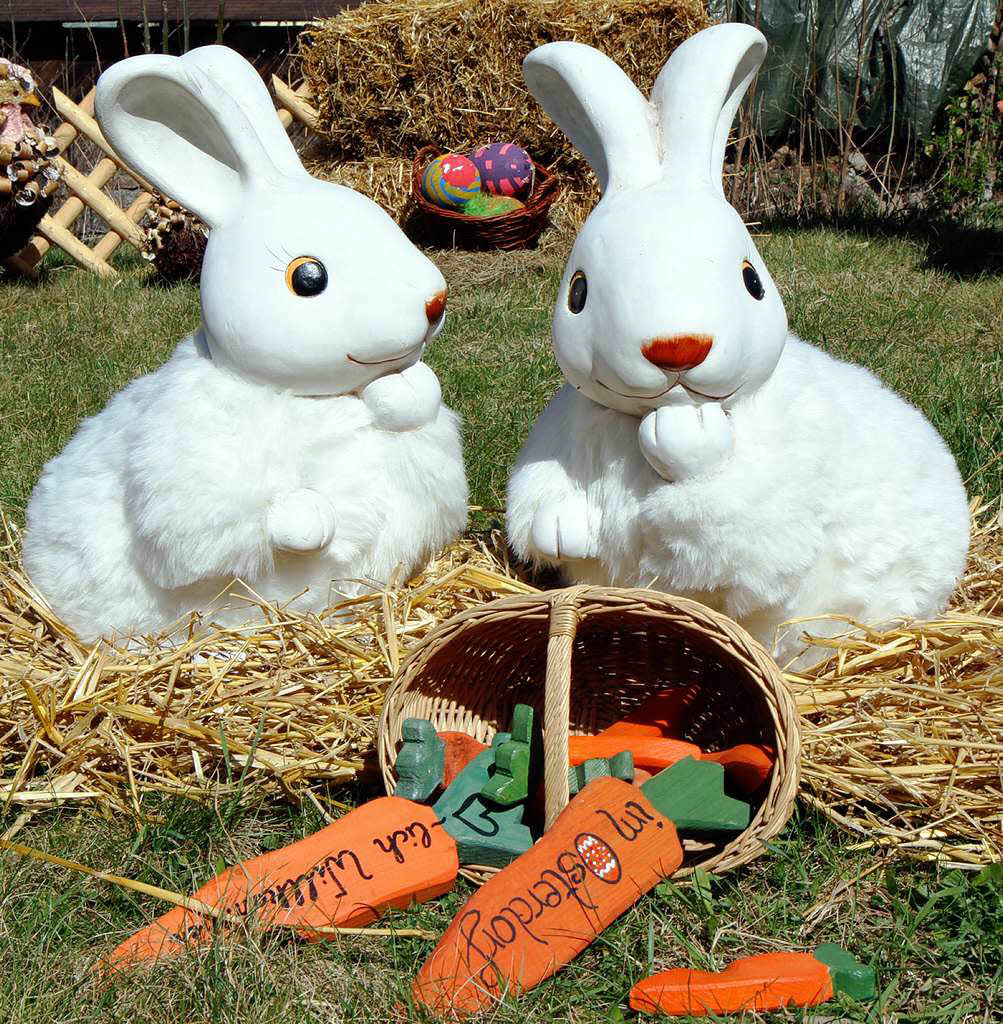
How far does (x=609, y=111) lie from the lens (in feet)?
6.00

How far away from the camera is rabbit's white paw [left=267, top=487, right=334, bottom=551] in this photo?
1.86 metres

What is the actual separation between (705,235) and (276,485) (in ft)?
2.60

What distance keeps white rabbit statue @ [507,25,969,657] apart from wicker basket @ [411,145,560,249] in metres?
3.14

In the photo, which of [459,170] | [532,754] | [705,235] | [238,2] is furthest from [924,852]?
[238,2]

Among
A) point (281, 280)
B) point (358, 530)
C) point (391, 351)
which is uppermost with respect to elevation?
point (281, 280)

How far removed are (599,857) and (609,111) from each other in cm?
114

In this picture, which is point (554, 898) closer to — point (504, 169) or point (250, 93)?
point (250, 93)

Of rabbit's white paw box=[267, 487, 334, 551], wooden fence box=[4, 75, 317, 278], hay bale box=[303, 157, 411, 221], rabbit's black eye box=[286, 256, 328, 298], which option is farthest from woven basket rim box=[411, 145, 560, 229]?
rabbit's white paw box=[267, 487, 334, 551]

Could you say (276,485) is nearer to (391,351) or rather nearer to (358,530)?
(358,530)

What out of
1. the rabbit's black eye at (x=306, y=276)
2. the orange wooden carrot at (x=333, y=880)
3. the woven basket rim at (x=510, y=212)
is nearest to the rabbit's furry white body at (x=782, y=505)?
the rabbit's black eye at (x=306, y=276)

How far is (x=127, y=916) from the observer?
1504 millimetres

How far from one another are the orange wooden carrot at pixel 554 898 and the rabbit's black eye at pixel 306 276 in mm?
918

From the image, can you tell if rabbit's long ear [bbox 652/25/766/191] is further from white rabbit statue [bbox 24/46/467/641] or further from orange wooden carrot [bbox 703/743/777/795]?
orange wooden carrot [bbox 703/743/777/795]

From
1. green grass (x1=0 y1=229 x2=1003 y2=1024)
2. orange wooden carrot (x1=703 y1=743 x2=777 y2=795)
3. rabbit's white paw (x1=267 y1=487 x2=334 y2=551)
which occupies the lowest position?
green grass (x1=0 y1=229 x2=1003 y2=1024)
